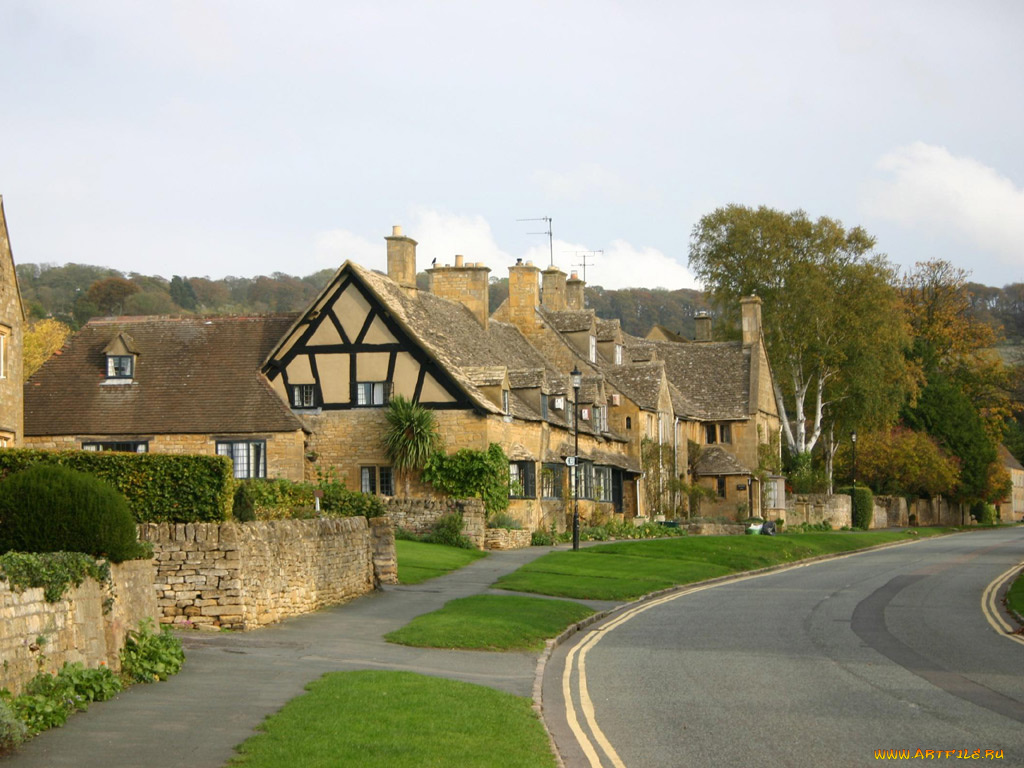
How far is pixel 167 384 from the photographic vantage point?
4353 cm

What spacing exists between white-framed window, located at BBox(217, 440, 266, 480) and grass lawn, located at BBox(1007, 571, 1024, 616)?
23.6 meters

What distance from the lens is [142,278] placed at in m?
146

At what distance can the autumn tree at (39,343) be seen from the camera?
212 ft

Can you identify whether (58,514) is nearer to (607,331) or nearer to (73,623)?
(73,623)

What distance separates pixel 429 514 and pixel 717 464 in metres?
27.8

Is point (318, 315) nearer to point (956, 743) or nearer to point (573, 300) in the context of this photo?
point (573, 300)

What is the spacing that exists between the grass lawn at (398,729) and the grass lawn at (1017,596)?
1452 centimetres

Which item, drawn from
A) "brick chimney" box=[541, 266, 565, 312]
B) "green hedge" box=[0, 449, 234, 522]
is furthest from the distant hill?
"green hedge" box=[0, 449, 234, 522]

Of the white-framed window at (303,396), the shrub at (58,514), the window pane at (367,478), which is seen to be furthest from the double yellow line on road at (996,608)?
the white-framed window at (303,396)

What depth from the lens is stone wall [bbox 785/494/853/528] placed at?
66312 mm

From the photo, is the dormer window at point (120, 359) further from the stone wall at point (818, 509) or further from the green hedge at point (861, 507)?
the green hedge at point (861, 507)

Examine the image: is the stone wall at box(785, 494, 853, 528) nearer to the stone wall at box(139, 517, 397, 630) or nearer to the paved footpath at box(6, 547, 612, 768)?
the paved footpath at box(6, 547, 612, 768)

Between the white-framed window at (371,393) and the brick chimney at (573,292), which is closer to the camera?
the white-framed window at (371,393)

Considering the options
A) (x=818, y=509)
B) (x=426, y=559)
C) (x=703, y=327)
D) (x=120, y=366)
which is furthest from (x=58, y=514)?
(x=703, y=327)
